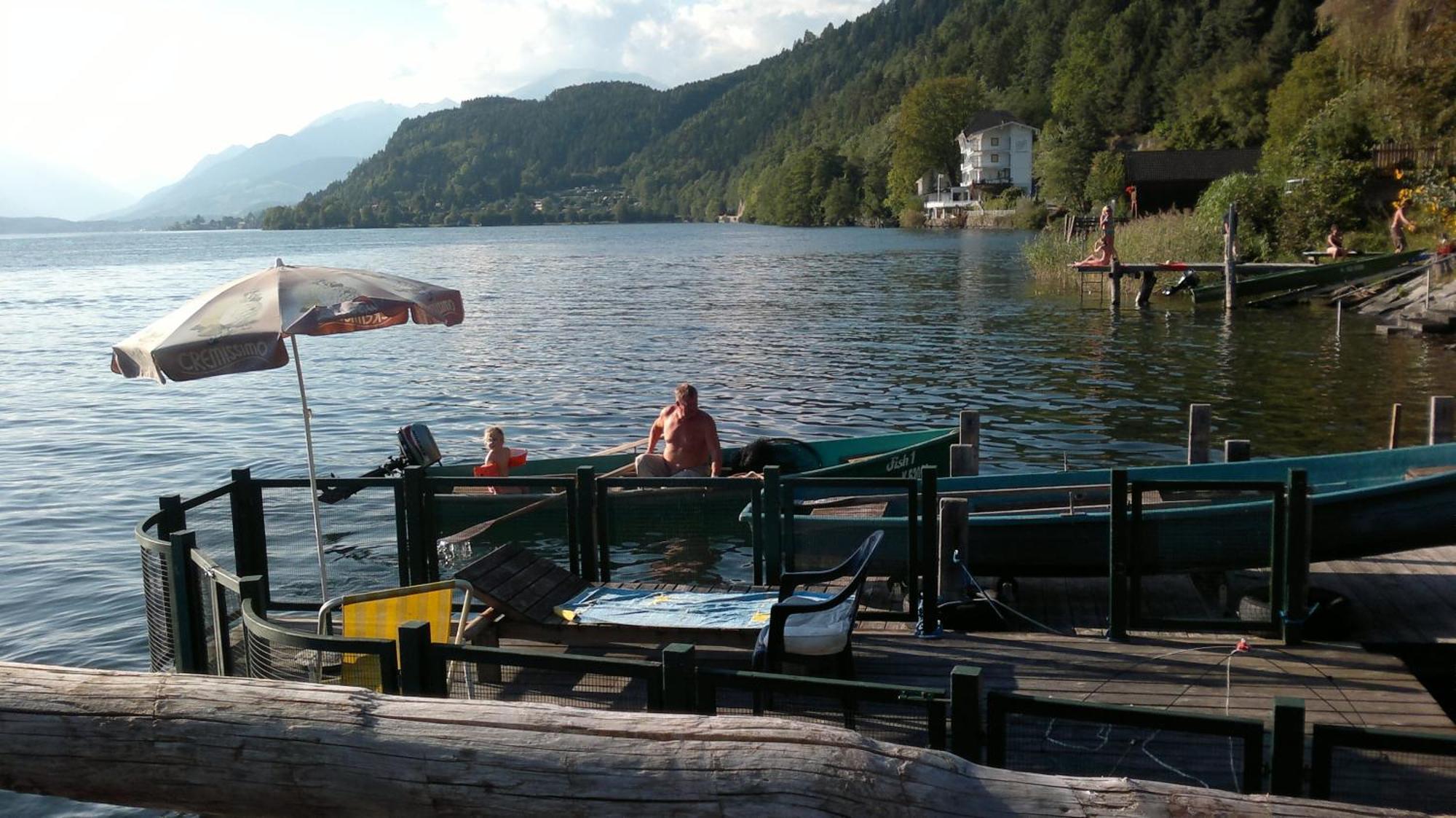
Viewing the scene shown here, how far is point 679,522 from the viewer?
9312mm

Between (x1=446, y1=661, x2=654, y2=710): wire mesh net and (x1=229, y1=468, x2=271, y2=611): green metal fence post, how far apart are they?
330 centimetres

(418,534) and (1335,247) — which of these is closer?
(418,534)

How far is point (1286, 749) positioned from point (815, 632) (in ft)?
9.95

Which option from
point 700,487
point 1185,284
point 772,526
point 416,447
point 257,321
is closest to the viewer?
point 257,321

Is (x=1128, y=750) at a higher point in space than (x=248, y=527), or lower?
lower

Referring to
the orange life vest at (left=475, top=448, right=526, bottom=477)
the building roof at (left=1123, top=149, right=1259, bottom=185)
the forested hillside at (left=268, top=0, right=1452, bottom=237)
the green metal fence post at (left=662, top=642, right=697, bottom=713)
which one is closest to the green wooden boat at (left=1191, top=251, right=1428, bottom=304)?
the forested hillside at (left=268, top=0, right=1452, bottom=237)

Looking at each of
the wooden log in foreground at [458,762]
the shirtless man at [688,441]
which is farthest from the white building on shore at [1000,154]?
the wooden log in foreground at [458,762]

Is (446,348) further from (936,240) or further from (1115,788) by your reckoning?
(936,240)

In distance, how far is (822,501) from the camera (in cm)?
1219

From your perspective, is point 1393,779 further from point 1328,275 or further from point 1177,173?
point 1177,173

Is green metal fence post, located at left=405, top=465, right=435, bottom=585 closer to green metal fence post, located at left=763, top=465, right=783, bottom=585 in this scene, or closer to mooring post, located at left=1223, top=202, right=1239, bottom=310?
green metal fence post, located at left=763, top=465, right=783, bottom=585

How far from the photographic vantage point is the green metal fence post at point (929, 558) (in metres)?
8.52

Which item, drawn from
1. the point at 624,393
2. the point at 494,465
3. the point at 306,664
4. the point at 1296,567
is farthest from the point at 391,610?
the point at 624,393

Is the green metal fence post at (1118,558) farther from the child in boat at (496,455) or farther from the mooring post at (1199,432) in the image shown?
the child in boat at (496,455)
